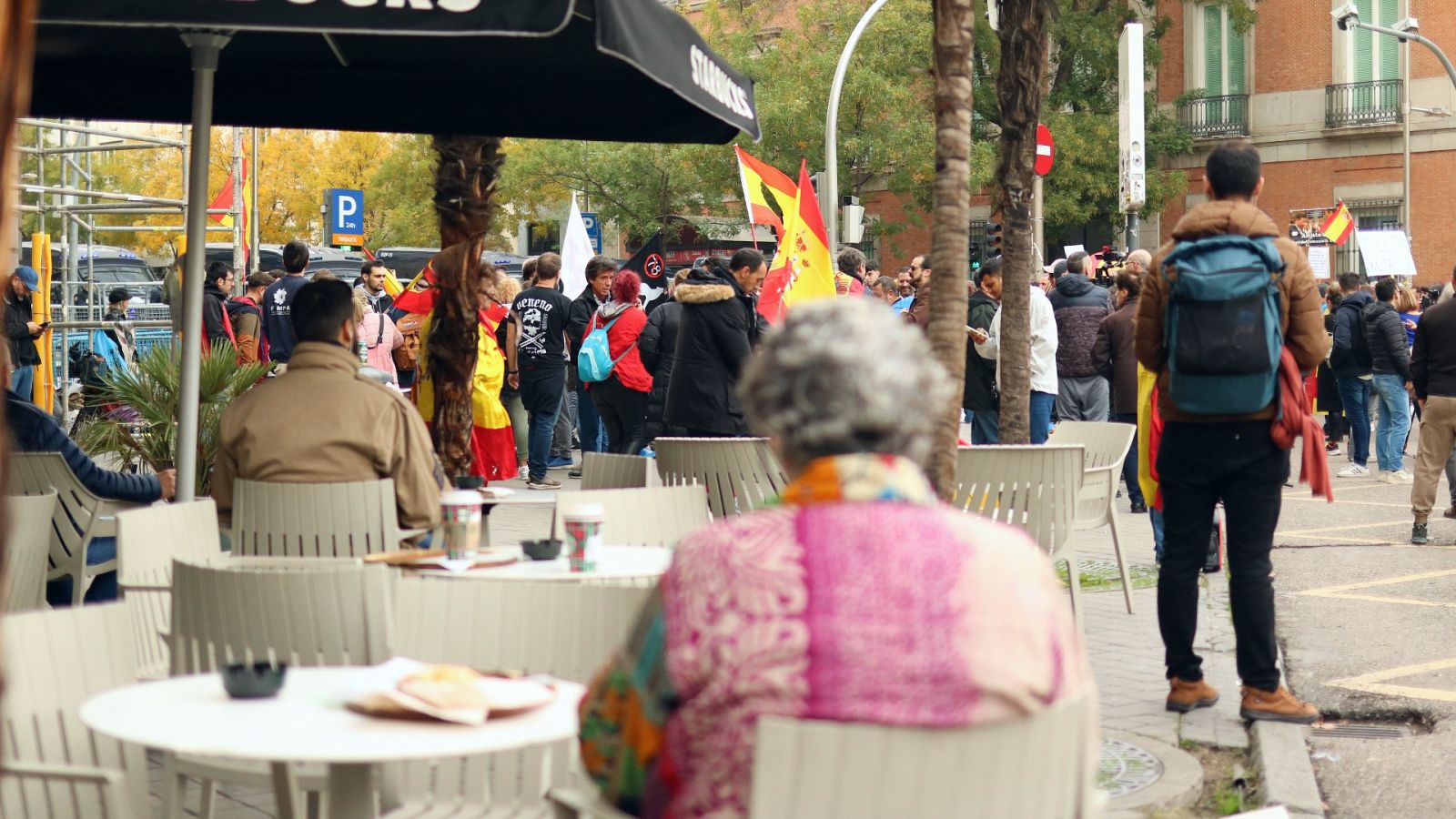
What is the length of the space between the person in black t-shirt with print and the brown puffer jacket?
342 inches

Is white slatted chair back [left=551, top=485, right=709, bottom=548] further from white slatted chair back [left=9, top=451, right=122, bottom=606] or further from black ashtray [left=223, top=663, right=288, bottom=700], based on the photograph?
black ashtray [left=223, top=663, right=288, bottom=700]

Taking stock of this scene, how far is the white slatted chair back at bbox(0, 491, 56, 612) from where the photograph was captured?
18.0ft

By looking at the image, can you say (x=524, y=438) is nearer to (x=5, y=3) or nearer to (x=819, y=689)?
(x=819, y=689)

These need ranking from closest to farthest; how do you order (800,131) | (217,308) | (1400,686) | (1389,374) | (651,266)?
(1400,686) < (217,308) < (1389,374) < (651,266) < (800,131)

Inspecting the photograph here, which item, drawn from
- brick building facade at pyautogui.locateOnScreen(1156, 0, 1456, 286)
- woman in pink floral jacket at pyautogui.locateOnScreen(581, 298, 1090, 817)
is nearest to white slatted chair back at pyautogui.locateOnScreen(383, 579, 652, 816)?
woman in pink floral jacket at pyautogui.locateOnScreen(581, 298, 1090, 817)

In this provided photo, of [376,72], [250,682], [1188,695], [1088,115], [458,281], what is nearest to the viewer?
[250,682]

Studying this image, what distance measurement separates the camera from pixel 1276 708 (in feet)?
20.8

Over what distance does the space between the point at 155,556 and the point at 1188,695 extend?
3.80m

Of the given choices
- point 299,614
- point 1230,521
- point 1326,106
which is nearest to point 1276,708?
point 1230,521

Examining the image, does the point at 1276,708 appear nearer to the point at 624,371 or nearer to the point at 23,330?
the point at 624,371

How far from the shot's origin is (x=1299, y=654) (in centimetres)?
806

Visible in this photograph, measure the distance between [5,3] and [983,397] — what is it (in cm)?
1221

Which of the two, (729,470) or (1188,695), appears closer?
(1188,695)

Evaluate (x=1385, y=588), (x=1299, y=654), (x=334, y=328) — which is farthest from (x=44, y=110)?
(x=1385, y=588)
